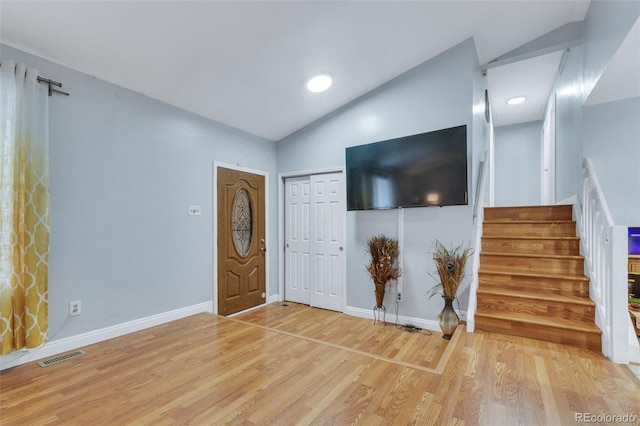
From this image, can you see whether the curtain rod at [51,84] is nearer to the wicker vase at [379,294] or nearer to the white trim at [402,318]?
the wicker vase at [379,294]

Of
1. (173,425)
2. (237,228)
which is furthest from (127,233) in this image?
(173,425)

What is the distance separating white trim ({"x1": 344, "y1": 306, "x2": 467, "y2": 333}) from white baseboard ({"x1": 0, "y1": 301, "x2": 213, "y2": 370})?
199cm

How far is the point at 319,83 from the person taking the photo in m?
3.53

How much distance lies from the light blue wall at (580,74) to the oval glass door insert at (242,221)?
3.98 m

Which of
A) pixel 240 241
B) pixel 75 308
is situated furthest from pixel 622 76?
pixel 75 308

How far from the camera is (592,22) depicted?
282 cm

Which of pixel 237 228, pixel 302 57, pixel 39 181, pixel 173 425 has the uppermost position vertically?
pixel 302 57

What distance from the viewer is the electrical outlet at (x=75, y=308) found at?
258cm

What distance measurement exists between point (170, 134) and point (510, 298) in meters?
3.94

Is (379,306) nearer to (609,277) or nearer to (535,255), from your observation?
(535,255)

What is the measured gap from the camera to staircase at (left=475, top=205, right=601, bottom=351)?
2529mm

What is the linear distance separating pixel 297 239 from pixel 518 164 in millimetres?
4977

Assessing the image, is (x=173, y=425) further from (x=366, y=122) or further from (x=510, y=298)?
(x=366, y=122)

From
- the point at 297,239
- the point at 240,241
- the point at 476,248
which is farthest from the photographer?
the point at 297,239
